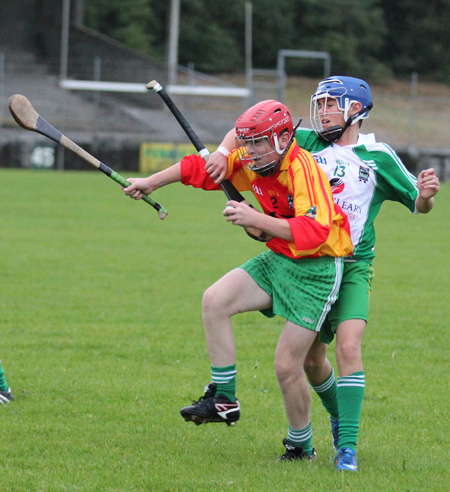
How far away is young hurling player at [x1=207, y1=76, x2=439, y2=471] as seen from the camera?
4.58 metres

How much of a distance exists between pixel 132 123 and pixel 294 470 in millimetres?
29788

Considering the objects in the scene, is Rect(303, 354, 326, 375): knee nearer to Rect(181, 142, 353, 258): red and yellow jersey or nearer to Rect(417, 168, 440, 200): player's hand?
Rect(181, 142, 353, 258): red and yellow jersey

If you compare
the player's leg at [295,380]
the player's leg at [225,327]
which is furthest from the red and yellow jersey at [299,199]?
the player's leg at [295,380]

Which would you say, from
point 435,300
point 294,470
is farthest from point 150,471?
point 435,300

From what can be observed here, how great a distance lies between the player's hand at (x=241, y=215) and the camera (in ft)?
14.0

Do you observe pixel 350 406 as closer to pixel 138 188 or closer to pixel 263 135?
pixel 263 135

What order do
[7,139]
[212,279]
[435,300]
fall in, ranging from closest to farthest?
[435,300] < [212,279] < [7,139]

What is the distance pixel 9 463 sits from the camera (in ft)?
15.3

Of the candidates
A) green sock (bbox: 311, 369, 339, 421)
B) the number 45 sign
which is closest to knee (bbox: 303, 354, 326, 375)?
green sock (bbox: 311, 369, 339, 421)

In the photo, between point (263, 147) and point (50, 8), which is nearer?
point (263, 147)

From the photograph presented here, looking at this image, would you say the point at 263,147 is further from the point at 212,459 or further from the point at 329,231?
the point at 212,459

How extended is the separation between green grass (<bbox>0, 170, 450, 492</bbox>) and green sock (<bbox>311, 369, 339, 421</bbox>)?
0.76 ft

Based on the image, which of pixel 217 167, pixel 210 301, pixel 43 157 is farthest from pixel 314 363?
pixel 43 157

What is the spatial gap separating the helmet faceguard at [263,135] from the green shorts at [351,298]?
A: 75cm
